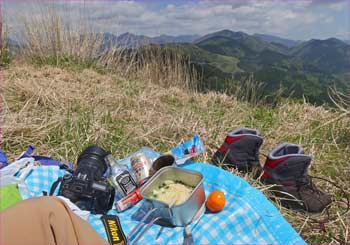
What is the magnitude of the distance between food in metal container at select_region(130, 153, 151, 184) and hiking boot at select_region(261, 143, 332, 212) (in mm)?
654

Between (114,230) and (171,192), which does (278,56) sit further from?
(114,230)

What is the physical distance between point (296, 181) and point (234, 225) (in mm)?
507

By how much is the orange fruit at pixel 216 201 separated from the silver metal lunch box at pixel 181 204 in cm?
3

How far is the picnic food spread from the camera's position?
1.35 m

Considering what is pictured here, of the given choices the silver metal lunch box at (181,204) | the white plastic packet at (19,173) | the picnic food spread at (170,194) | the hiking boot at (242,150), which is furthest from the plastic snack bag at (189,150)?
the white plastic packet at (19,173)

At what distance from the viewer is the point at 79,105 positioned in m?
2.84

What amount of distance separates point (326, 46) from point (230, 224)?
63.6m

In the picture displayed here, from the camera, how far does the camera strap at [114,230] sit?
4.17ft

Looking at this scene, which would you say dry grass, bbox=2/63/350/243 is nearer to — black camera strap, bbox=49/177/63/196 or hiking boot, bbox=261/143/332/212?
hiking boot, bbox=261/143/332/212

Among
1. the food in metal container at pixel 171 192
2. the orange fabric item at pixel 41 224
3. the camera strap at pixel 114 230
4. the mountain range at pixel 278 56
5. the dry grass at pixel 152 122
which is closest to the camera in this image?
the orange fabric item at pixel 41 224

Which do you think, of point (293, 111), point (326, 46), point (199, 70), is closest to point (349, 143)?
point (293, 111)

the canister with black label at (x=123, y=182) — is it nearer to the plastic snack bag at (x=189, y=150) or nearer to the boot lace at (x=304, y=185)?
the plastic snack bag at (x=189, y=150)

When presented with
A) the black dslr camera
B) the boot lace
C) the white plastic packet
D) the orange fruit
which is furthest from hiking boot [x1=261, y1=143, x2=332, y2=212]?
the white plastic packet

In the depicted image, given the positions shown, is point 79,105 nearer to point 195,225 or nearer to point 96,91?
point 96,91
